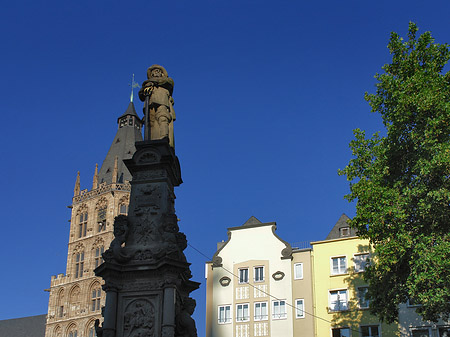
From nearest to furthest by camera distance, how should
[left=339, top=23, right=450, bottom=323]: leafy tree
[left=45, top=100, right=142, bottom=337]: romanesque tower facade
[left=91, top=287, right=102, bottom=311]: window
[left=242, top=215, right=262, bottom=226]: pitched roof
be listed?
1. [left=339, top=23, right=450, bottom=323]: leafy tree
2. [left=242, top=215, right=262, bottom=226]: pitched roof
3. [left=91, top=287, right=102, bottom=311]: window
4. [left=45, top=100, right=142, bottom=337]: romanesque tower facade

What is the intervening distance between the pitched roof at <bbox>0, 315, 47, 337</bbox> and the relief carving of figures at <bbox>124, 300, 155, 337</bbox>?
82.4 meters

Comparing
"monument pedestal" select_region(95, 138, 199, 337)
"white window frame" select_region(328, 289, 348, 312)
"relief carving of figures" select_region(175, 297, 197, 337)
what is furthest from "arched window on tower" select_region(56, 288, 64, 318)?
"relief carving of figures" select_region(175, 297, 197, 337)

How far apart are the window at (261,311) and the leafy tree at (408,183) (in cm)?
1610

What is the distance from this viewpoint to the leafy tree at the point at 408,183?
2078 cm

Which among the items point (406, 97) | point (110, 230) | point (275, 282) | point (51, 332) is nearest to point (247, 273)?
point (275, 282)

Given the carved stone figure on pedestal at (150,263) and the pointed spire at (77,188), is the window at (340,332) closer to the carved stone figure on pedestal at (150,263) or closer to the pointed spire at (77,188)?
the carved stone figure on pedestal at (150,263)

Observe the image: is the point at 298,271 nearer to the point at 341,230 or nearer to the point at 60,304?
the point at 341,230

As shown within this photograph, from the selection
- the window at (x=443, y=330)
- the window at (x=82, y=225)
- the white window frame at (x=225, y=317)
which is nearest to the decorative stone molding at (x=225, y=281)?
the white window frame at (x=225, y=317)

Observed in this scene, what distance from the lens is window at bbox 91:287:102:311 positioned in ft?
256

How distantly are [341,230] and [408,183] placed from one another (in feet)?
59.3

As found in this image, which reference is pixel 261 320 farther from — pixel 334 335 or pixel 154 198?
pixel 154 198

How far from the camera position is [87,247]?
83.8 m

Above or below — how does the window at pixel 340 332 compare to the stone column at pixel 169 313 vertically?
above

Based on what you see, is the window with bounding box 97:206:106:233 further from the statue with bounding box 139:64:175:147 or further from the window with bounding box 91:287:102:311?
the statue with bounding box 139:64:175:147
